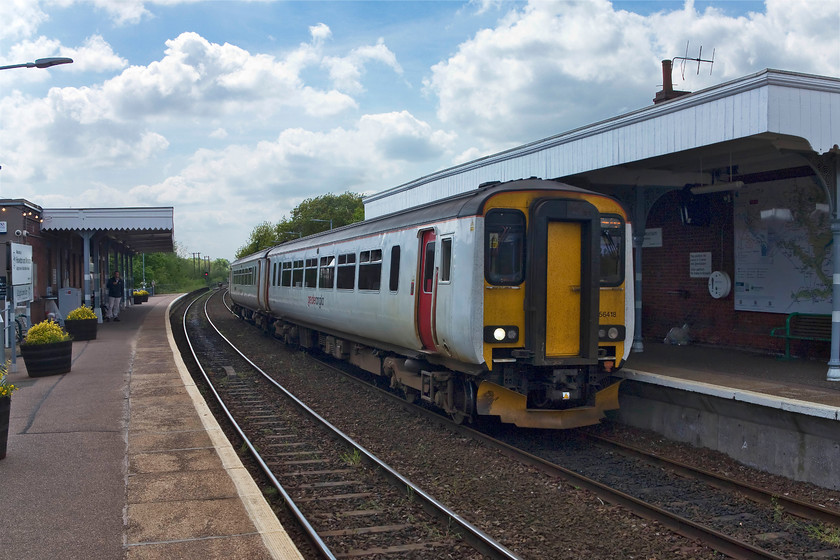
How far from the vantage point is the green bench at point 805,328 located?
32.7 ft

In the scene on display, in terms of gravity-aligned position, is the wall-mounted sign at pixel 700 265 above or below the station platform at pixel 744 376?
above

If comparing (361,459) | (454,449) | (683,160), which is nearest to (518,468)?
(454,449)

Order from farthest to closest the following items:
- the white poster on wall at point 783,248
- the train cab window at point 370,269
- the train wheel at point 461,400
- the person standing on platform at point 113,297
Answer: the person standing on platform at point 113,297 → the train cab window at point 370,269 → the white poster on wall at point 783,248 → the train wheel at point 461,400

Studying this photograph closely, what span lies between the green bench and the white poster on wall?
0.48ft

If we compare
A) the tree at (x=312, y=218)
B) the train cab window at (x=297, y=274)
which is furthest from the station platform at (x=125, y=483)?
the tree at (x=312, y=218)

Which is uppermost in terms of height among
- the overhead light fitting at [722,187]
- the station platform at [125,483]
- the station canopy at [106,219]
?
the station canopy at [106,219]

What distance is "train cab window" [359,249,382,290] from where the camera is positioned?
1080 centimetres

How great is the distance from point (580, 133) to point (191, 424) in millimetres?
7362

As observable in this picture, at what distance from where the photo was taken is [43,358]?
39.7ft

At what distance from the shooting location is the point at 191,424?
28.2ft

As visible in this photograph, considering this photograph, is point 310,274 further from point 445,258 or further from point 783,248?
point 783,248

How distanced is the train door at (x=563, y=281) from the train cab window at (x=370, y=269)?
339cm

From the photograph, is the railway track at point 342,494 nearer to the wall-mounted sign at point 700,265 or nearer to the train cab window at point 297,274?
the train cab window at point 297,274

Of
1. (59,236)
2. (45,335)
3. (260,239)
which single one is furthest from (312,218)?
(45,335)
